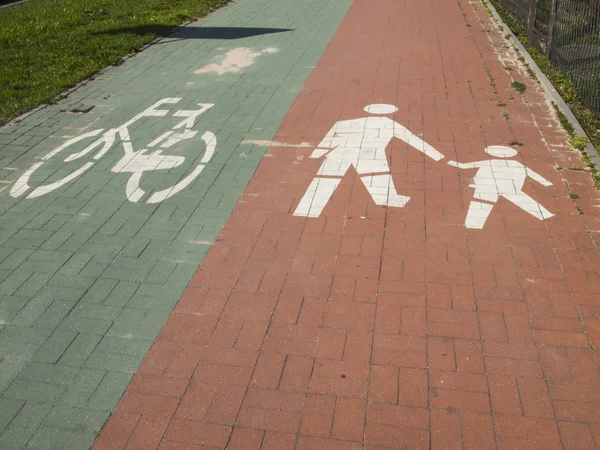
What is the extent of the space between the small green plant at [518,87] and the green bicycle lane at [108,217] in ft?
12.0

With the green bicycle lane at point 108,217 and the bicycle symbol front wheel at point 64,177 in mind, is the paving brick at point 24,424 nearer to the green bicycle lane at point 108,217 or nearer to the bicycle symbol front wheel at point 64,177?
the green bicycle lane at point 108,217

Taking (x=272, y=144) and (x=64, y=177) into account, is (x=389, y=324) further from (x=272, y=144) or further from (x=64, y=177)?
(x=64, y=177)

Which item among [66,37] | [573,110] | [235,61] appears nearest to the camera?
[573,110]

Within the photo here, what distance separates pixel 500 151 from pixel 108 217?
16.1 ft

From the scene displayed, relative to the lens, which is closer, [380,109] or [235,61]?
[380,109]

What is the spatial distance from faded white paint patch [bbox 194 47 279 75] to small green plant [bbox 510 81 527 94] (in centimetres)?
497

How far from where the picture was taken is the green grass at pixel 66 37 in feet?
34.4

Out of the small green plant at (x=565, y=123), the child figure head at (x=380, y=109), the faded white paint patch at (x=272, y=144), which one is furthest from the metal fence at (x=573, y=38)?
the faded white paint patch at (x=272, y=144)

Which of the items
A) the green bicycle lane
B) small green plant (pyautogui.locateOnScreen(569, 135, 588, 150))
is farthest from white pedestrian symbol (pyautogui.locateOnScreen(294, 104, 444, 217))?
small green plant (pyautogui.locateOnScreen(569, 135, 588, 150))

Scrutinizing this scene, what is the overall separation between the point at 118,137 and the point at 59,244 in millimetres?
2813

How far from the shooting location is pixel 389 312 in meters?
4.79

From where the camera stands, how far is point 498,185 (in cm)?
661

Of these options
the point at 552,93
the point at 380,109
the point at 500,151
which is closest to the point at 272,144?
the point at 380,109

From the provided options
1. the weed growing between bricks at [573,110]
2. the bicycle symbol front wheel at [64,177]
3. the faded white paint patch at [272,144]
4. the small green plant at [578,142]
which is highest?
the bicycle symbol front wheel at [64,177]
